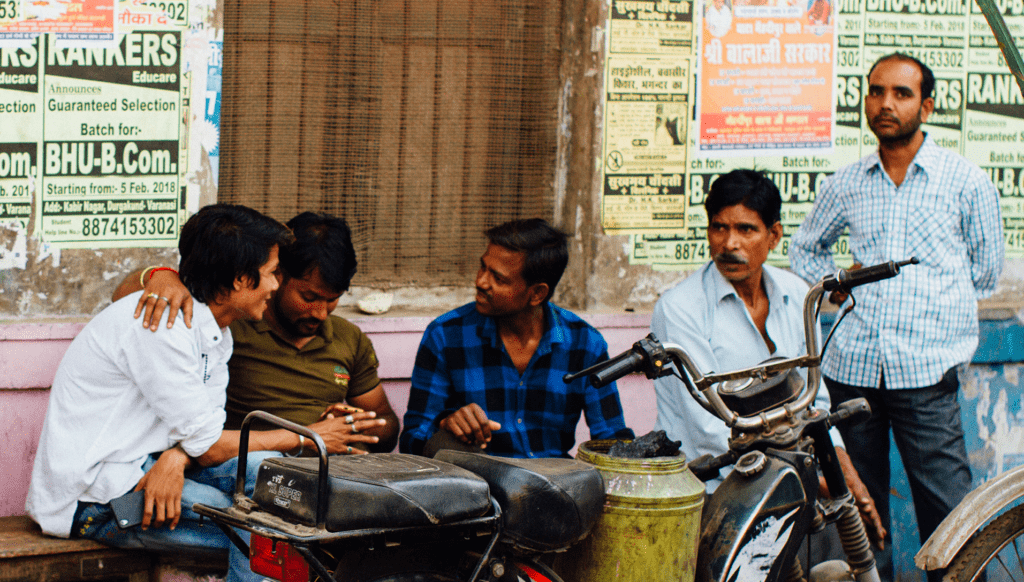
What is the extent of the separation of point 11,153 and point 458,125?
1.71 metres

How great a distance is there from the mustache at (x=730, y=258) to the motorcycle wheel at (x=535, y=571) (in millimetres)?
1296

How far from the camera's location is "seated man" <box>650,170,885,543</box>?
3162mm

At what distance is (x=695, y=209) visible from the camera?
4.41m

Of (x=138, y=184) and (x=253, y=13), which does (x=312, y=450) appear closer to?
(x=138, y=184)

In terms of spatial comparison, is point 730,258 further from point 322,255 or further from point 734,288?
point 322,255

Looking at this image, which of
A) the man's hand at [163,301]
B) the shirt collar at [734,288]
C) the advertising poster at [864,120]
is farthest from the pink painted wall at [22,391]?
the advertising poster at [864,120]

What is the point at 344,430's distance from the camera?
124 inches

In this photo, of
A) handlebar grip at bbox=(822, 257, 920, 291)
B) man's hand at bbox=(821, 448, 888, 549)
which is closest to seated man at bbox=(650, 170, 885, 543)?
man's hand at bbox=(821, 448, 888, 549)

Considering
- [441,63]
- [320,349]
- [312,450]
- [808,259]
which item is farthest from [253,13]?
[808,259]

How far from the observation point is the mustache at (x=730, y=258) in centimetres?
321

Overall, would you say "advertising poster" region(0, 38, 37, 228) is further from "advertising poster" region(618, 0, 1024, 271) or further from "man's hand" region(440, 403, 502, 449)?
"advertising poster" region(618, 0, 1024, 271)

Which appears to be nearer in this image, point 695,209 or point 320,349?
point 320,349

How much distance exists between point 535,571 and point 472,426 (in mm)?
684

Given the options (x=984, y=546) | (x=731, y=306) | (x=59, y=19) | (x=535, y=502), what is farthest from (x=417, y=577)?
(x=59, y=19)
